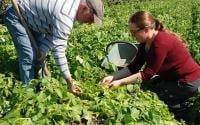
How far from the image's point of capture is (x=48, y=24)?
5203mm

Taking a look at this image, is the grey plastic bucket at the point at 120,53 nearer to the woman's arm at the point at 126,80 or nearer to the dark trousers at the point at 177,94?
the dark trousers at the point at 177,94

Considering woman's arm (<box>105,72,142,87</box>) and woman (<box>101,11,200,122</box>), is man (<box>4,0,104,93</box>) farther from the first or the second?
woman (<box>101,11,200,122</box>)

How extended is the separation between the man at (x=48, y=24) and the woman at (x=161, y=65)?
0.69 meters

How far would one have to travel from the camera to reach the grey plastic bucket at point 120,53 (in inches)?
250

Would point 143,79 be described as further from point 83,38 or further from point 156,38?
point 83,38

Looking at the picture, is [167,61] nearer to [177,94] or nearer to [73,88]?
[177,94]

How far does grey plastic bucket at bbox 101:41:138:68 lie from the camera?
6.36 meters

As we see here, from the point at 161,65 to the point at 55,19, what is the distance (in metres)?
1.38

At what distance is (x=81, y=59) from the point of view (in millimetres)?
6043

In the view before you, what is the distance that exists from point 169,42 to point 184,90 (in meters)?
0.62

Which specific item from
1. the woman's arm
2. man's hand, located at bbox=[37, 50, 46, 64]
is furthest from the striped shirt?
the woman's arm

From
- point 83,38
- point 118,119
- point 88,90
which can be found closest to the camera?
point 118,119

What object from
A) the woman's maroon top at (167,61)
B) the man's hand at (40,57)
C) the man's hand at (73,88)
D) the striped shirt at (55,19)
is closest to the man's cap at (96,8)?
the striped shirt at (55,19)

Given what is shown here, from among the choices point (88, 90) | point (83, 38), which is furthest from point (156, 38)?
point (83, 38)
